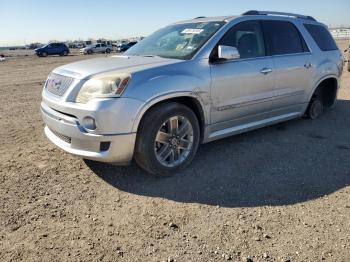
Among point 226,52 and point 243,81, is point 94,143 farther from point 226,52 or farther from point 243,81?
point 243,81

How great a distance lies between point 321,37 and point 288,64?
150 centimetres

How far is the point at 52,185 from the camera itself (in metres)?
4.17

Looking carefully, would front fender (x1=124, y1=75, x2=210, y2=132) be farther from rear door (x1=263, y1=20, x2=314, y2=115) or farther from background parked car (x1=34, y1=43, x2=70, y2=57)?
background parked car (x1=34, y1=43, x2=70, y2=57)

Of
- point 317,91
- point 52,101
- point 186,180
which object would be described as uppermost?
point 52,101

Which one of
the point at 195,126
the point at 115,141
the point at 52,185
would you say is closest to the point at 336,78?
the point at 195,126

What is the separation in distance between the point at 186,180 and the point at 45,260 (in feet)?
6.13

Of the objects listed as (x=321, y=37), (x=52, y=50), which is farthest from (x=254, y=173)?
(x=52, y=50)

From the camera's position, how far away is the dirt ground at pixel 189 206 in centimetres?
300

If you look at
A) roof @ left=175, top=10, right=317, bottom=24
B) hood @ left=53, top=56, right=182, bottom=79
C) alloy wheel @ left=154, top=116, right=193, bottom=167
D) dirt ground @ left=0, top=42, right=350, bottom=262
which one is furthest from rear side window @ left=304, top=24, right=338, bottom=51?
alloy wheel @ left=154, top=116, right=193, bottom=167

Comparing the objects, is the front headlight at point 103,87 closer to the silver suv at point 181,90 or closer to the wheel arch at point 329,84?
the silver suv at point 181,90

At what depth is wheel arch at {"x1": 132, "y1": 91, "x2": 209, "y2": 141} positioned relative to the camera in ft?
12.9

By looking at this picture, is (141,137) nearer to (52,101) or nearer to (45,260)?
(52,101)

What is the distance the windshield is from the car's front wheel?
766 millimetres

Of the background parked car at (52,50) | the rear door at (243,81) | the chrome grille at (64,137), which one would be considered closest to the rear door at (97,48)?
the background parked car at (52,50)
